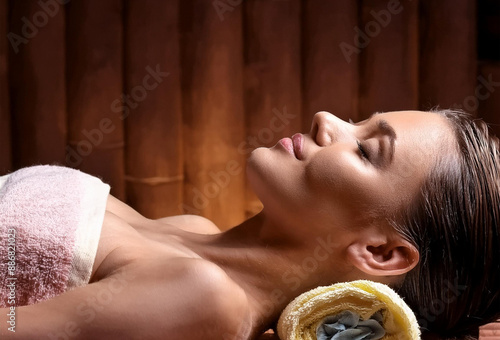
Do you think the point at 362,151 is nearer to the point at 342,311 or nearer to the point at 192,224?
the point at 342,311

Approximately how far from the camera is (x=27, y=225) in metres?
1.28

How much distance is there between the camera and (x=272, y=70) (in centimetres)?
197

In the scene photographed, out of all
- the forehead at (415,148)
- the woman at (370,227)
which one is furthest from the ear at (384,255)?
the forehead at (415,148)

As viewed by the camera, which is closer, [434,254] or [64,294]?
[64,294]

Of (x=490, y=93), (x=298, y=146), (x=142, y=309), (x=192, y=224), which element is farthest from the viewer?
(x=490, y=93)

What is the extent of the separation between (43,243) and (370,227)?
64 centimetres

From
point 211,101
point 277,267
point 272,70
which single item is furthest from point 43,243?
point 272,70

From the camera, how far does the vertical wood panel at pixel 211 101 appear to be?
6.40 feet

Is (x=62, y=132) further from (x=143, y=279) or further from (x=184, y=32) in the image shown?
(x=143, y=279)

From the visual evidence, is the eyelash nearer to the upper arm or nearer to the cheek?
the cheek

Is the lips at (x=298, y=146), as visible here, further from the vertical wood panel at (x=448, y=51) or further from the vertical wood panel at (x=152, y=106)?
the vertical wood panel at (x=448, y=51)

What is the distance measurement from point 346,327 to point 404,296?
0.16 m

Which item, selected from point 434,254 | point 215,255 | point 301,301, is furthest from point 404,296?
point 215,255

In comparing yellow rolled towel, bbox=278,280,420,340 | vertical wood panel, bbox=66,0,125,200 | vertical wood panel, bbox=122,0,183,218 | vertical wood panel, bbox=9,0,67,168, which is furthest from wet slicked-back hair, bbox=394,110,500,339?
vertical wood panel, bbox=9,0,67,168
